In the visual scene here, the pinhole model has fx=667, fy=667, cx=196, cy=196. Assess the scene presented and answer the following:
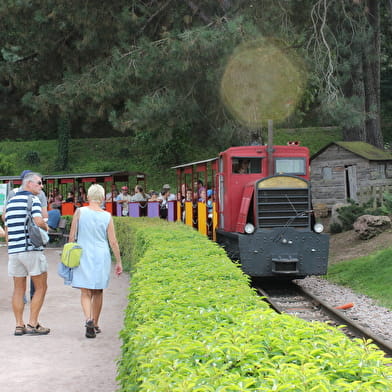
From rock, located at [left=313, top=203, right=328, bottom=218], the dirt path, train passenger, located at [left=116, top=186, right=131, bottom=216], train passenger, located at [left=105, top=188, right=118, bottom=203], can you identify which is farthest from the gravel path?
train passenger, located at [left=105, top=188, right=118, bottom=203]

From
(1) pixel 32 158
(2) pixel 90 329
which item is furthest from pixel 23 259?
(1) pixel 32 158

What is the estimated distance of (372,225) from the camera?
18875mm

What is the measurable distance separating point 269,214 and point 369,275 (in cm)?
286

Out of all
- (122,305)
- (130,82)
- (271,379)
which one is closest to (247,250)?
(122,305)

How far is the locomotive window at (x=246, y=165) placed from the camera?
1414 centimetres

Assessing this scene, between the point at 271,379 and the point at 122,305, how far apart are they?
7.81 meters

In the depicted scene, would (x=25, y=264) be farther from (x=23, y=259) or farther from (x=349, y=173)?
(x=349, y=173)

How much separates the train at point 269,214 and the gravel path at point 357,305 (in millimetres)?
616

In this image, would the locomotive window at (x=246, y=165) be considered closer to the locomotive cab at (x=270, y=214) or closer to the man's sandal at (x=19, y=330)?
the locomotive cab at (x=270, y=214)

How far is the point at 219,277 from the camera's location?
6566mm

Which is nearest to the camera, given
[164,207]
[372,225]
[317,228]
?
[317,228]

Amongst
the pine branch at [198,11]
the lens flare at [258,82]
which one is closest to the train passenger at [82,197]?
the lens flare at [258,82]

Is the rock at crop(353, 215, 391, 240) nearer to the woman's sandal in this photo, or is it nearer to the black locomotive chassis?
the black locomotive chassis

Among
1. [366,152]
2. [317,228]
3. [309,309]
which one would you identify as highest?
[366,152]
